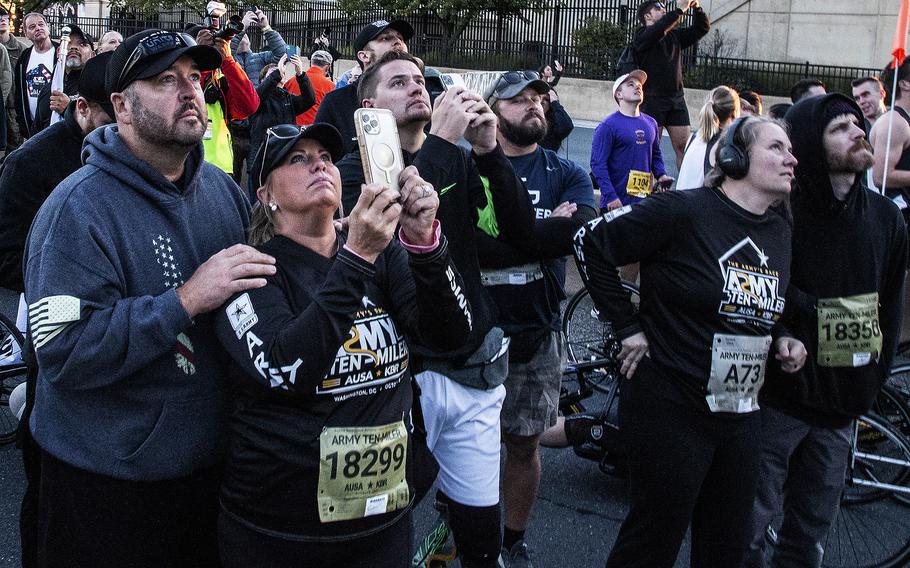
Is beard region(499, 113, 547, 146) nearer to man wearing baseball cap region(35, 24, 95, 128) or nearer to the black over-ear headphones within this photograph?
the black over-ear headphones

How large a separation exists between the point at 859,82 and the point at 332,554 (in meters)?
7.26

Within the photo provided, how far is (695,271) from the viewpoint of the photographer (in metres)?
3.46

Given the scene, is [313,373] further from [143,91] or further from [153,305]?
[143,91]

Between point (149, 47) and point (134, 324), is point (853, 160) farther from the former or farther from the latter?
point (134, 324)

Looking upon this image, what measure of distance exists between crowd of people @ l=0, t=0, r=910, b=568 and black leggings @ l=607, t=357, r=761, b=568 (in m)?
0.01

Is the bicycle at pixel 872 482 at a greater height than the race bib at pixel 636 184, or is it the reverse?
the race bib at pixel 636 184

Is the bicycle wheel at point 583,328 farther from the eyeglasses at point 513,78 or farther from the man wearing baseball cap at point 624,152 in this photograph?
the eyeglasses at point 513,78

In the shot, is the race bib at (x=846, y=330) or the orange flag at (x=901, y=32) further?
the orange flag at (x=901, y=32)

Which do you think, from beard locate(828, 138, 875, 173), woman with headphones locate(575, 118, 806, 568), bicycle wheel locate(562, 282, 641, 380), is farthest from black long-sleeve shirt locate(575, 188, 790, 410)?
bicycle wheel locate(562, 282, 641, 380)

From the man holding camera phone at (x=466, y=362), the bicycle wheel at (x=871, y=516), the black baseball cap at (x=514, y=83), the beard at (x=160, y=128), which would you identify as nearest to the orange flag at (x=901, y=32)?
the bicycle wheel at (x=871, y=516)

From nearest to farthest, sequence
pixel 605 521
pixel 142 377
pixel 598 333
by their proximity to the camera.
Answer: pixel 142 377 → pixel 605 521 → pixel 598 333

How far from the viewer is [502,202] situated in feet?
12.4

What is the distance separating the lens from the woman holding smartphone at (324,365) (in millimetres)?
2537

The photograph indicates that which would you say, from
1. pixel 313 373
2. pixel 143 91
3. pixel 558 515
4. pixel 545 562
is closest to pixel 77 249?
pixel 143 91
